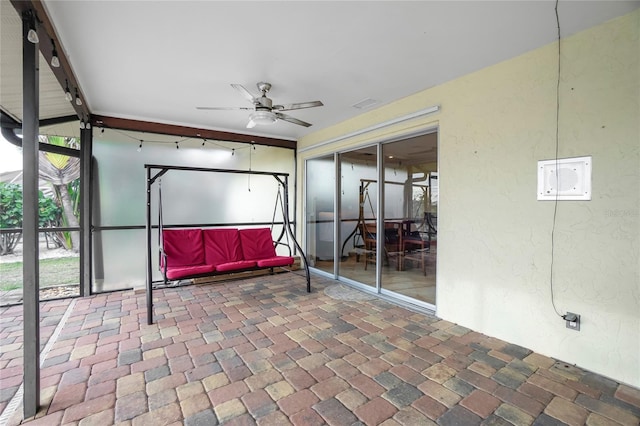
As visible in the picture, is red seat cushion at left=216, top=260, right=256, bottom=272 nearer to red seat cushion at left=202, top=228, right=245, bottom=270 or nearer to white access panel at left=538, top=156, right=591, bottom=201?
red seat cushion at left=202, top=228, right=245, bottom=270

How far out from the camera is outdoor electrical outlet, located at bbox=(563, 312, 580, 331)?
2.27 meters

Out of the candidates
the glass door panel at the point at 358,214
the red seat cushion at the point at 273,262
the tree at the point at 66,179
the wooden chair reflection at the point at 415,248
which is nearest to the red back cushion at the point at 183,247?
the red seat cushion at the point at 273,262

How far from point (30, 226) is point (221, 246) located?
2.82 meters

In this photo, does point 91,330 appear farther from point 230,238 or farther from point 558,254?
point 558,254

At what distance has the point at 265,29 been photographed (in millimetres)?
2238

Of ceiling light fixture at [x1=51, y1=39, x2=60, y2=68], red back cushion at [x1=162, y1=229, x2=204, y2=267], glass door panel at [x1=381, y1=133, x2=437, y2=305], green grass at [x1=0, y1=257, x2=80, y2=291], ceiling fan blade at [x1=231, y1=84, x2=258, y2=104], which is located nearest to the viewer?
ceiling light fixture at [x1=51, y1=39, x2=60, y2=68]

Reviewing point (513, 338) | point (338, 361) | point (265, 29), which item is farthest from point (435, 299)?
point (265, 29)

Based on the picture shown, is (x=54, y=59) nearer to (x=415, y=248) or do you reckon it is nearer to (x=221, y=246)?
(x=221, y=246)

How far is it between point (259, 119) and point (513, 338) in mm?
3162

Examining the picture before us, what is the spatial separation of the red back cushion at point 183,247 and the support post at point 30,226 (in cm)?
226

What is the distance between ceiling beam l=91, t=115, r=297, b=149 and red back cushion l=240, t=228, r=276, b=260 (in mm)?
1606

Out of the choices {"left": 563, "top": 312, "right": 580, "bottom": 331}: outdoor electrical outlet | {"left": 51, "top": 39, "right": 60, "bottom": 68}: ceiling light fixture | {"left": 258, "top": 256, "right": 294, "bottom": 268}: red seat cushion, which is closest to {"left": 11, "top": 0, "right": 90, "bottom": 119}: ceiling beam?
{"left": 51, "top": 39, "right": 60, "bottom": 68}: ceiling light fixture

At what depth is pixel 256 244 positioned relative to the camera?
190 inches

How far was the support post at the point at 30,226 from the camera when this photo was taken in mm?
1706
